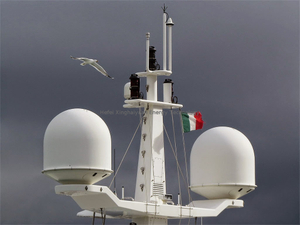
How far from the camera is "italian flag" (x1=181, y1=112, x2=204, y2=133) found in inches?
1694

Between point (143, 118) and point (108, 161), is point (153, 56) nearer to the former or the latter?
point (143, 118)

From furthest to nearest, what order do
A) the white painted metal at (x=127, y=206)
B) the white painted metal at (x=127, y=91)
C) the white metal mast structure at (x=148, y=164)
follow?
1. the white painted metal at (x=127, y=91)
2. the white painted metal at (x=127, y=206)
3. the white metal mast structure at (x=148, y=164)

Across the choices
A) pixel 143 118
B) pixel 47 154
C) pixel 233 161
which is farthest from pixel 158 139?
pixel 47 154

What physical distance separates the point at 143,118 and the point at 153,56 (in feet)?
10.8

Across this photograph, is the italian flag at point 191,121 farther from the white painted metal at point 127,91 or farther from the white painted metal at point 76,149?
the white painted metal at point 76,149

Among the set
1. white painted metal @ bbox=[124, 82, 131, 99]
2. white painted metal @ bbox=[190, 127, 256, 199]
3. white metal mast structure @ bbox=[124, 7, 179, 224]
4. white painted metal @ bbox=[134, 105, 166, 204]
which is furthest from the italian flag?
white painted metal @ bbox=[124, 82, 131, 99]

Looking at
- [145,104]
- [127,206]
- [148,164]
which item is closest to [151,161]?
[148,164]

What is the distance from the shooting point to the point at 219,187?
41.5 meters

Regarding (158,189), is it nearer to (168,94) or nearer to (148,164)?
(148,164)

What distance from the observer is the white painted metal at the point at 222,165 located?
1629 inches

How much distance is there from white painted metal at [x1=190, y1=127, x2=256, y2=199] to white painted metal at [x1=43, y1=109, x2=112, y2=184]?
651 centimetres

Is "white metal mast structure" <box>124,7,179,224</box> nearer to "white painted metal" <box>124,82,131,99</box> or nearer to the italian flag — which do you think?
"white painted metal" <box>124,82,131,99</box>

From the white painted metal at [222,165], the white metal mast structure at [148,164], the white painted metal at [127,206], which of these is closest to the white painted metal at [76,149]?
the white metal mast structure at [148,164]

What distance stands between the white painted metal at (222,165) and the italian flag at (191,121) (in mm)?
1021
